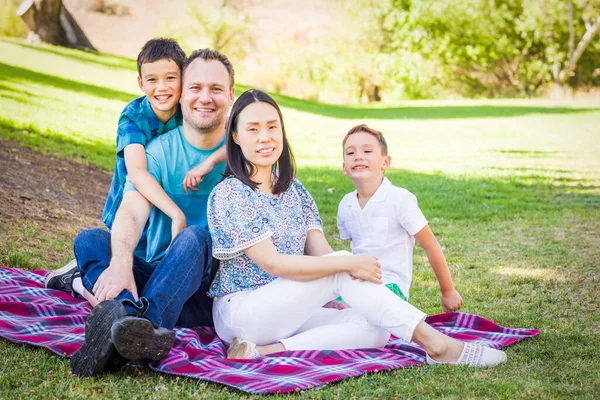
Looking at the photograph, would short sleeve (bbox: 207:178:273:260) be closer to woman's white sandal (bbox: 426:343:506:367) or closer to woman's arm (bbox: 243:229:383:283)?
woman's arm (bbox: 243:229:383:283)

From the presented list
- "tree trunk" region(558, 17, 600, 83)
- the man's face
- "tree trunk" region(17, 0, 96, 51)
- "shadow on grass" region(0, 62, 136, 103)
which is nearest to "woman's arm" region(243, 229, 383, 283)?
the man's face

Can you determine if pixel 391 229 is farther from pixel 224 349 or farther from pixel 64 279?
pixel 64 279

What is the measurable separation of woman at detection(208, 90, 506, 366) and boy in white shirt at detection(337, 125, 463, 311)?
40 centimetres

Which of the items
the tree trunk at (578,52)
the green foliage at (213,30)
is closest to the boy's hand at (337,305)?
the green foliage at (213,30)

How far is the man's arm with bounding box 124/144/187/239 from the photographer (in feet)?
10.9

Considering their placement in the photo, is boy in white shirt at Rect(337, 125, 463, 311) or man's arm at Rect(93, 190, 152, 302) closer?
man's arm at Rect(93, 190, 152, 302)

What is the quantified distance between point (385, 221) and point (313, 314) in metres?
0.65

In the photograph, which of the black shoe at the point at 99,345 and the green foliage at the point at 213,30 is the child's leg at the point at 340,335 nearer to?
the black shoe at the point at 99,345

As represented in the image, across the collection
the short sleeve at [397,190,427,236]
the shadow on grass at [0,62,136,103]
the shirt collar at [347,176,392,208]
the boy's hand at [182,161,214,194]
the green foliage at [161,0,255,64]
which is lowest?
the short sleeve at [397,190,427,236]

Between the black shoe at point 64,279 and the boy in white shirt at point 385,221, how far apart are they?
1614 millimetres

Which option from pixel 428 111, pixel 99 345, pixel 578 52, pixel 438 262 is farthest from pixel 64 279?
pixel 578 52

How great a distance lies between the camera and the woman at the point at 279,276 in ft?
9.70

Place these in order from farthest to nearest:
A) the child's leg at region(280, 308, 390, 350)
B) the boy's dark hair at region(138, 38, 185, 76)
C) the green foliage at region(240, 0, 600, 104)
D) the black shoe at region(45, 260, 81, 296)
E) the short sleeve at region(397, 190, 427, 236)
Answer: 1. the green foliage at region(240, 0, 600, 104)
2. the black shoe at region(45, 260, 81, 296)
3. the boy's dark hair at region(138, 38, 185, 76)
4. the short sleeve at region(397, 190, 427, 236)
5. the child's leg at region(280, 308, 390, 350)

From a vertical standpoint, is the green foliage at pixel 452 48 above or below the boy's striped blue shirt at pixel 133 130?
above
